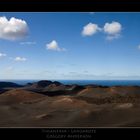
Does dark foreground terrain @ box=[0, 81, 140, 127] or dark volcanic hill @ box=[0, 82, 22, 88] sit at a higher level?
dark volcanic hill @ box=[0, 82, 22, 88]

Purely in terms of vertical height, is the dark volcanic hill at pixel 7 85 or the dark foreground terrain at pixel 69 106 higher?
the dark volcanic hill at pixel 7 85

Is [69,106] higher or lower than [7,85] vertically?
lower
